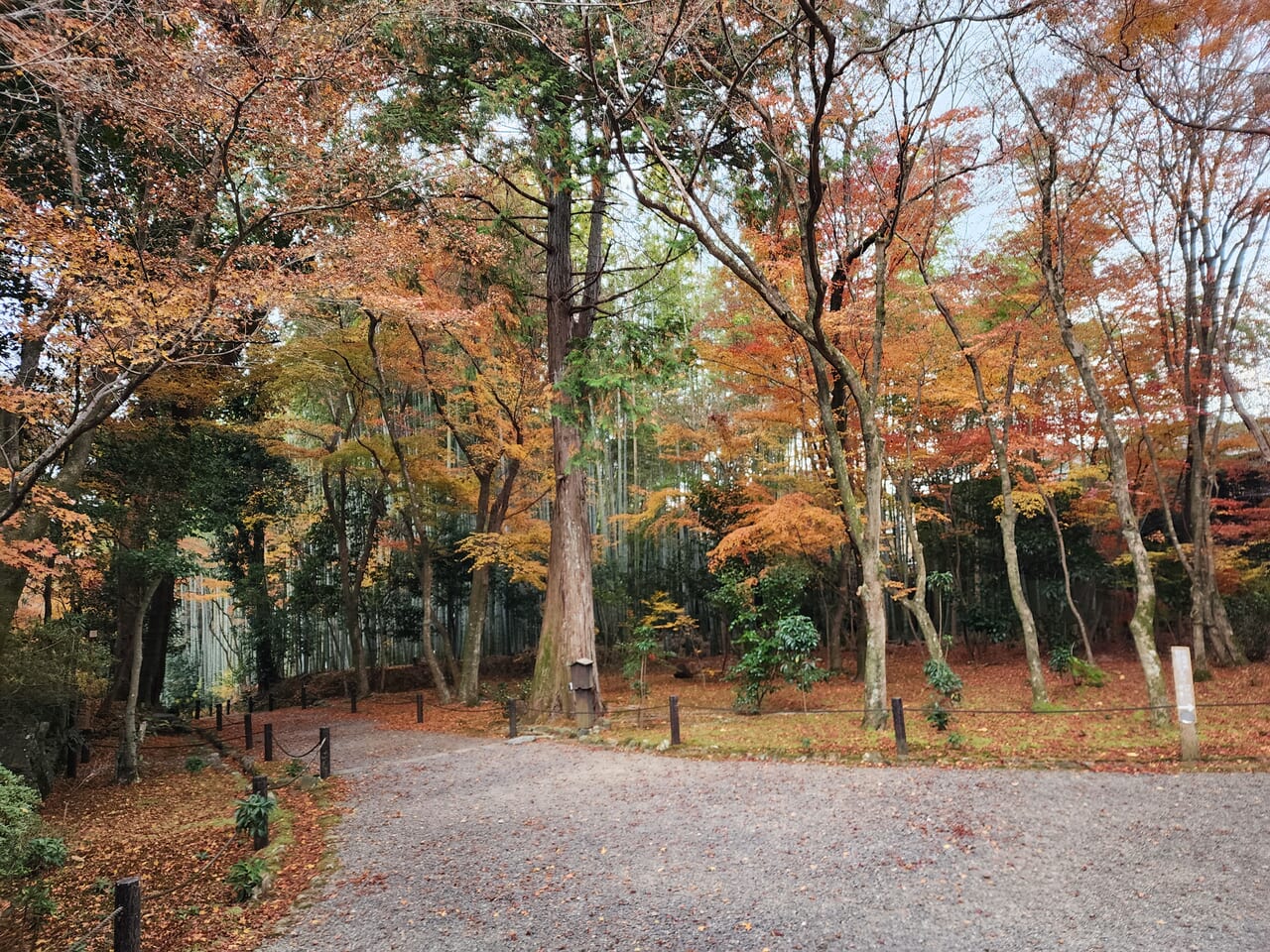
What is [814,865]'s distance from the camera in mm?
4094

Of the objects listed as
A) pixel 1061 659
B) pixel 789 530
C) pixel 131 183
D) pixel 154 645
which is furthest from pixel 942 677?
pixel 154 645

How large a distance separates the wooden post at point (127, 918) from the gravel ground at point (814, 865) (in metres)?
0.83

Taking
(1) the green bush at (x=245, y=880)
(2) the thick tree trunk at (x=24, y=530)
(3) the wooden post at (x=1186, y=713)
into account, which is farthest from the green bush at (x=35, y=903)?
(3) the wooden post at (x=1186, y=713)

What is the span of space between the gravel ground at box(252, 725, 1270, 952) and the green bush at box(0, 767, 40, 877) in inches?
61.4

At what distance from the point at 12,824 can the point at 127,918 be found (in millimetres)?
1613

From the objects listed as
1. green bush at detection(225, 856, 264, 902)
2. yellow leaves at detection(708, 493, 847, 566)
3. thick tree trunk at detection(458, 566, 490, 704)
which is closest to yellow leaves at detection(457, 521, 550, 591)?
thick tree trunk at detection(458, 566, 490, 704)

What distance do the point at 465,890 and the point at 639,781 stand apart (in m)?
2.64

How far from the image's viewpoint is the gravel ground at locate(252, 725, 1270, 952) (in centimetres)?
326

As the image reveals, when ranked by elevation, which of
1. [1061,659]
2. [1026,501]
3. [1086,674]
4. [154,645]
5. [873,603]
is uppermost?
[1026,501]

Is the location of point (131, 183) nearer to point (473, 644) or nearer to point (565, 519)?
point (565, 519)

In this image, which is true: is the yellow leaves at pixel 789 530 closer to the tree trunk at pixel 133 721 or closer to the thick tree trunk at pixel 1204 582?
the thick tree trunk at pixel 1204 582

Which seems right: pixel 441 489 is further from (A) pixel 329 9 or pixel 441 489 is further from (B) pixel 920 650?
(B) pixel 920 650

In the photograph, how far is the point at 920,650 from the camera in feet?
51.3

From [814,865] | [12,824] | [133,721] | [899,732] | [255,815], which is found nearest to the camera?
[12,824]
